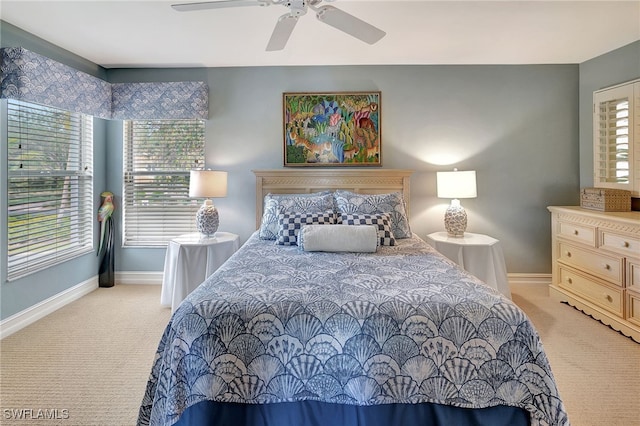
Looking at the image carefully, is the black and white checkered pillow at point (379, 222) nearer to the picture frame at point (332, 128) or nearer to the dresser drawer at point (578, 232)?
the picture frame at point (332, 128)

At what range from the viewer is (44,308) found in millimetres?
3113

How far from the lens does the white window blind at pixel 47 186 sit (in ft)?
9.29

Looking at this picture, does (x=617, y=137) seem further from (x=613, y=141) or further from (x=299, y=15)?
(x=299, y=15)

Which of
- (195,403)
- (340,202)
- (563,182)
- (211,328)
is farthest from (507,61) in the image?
(195,403)

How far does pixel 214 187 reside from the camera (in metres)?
3.40

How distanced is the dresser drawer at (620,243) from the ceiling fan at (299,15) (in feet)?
8.33

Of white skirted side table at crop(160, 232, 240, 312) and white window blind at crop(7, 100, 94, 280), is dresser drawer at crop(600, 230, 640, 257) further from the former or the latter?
white window blind at crop(7, 100, 94, 280)

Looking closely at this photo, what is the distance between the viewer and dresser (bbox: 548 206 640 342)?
105 inches

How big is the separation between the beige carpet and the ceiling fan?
2.24 meters

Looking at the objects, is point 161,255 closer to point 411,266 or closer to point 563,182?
point 411,266

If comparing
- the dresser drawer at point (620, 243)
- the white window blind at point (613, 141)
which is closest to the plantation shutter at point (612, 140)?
the white window blind at point (613, 141)

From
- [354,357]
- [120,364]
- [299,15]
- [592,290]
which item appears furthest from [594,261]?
[120,364]

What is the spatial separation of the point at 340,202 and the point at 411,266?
1.21 m

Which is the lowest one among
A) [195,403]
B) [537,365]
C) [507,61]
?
[195,403]
